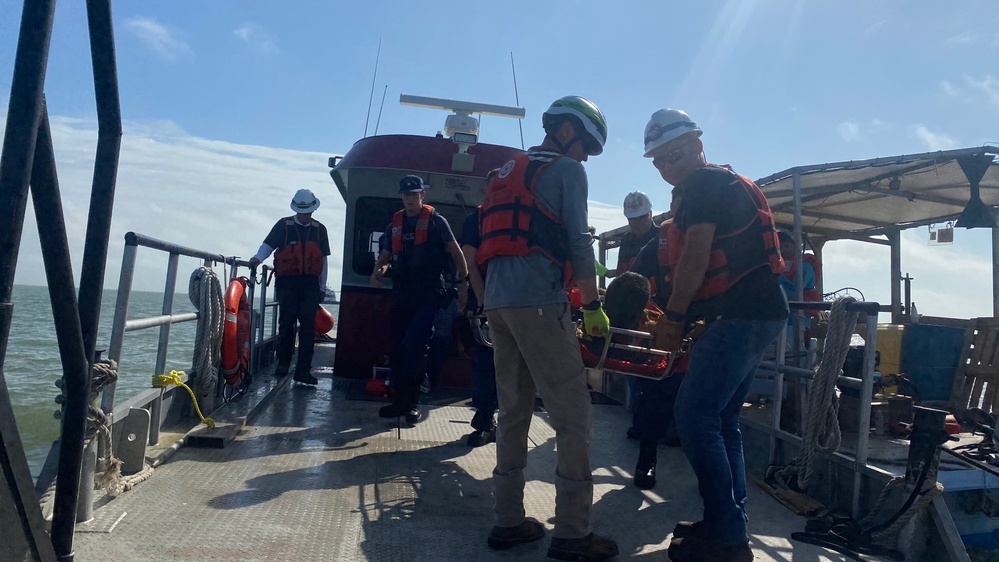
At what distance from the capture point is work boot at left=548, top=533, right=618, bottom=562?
2584 millimetres

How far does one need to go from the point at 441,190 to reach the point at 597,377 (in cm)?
235

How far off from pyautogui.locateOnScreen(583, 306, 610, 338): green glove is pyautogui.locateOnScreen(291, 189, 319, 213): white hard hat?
4.17 m

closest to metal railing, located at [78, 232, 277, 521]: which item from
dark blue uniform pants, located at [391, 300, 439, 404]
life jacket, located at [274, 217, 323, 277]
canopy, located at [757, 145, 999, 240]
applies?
life jacket, located at [274, 217, 323, 277]

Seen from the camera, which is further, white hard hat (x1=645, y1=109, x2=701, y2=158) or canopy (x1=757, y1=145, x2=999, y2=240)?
canopy (x1=757, y1=145, x2=999, y2=240)

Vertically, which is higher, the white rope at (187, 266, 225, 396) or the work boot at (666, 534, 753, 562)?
the white rope at (187, 266, 225, 396)

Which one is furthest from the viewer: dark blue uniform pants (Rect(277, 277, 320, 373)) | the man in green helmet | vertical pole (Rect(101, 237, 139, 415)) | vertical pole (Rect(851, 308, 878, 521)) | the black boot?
dark blue uniform pants (Rect(277, 277, 320, 373))

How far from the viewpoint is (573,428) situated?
266cm

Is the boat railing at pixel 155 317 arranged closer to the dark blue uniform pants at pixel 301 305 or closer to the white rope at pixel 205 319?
the white rope at pixel 205 319

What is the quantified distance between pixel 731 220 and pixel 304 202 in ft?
15.0

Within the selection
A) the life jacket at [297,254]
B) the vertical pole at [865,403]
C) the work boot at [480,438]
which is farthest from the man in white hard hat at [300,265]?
the vertical pole at [865,403]

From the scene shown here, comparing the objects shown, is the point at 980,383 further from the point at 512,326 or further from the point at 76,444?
the point at 76,444

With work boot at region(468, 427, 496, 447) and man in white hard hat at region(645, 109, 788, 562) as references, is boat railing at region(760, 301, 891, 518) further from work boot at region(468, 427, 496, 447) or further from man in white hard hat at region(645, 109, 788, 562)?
work boot at region(468, 427, 496, 447)

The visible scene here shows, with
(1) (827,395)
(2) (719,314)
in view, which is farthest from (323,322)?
(2) (719,314)

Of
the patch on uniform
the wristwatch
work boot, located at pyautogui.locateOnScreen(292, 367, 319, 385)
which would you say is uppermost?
the patch on uniform
